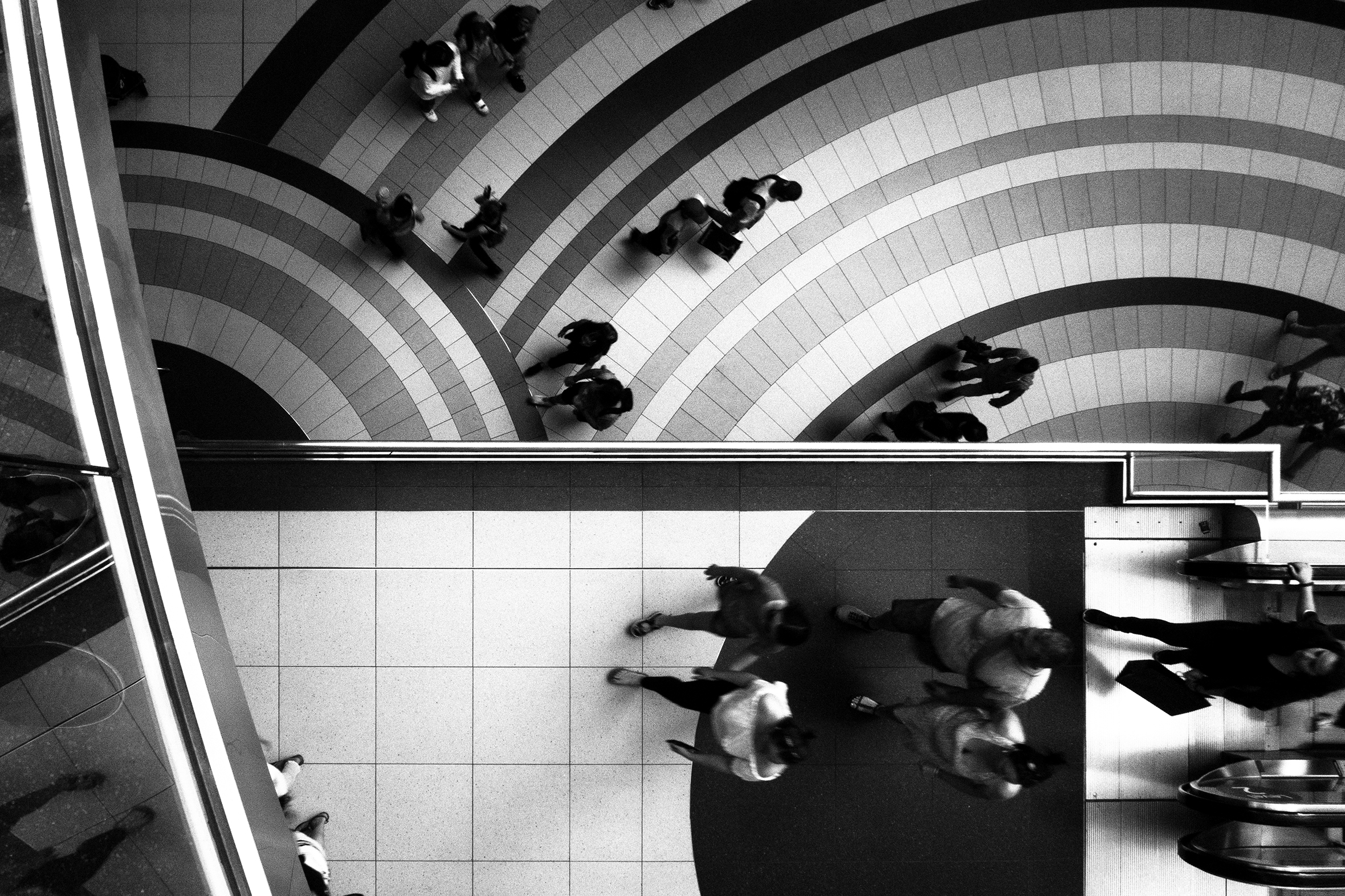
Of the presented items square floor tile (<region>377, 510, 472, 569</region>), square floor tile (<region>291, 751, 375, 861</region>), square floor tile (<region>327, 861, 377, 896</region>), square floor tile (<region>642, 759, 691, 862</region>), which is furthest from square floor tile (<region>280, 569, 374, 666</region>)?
square floor tile (<region>642, 759, 691, 862</region>)

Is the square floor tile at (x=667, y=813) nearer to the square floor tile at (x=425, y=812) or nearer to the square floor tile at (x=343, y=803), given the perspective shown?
the square floor tile at (x=425, y=812)

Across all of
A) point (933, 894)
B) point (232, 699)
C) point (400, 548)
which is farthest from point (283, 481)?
point (933, 894)

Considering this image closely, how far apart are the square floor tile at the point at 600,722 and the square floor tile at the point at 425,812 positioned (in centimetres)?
81

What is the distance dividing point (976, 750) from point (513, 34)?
5.45 metres

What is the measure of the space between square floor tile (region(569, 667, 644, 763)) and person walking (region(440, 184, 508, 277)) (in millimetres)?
2988

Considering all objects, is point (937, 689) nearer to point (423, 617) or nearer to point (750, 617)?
point (750, 617)

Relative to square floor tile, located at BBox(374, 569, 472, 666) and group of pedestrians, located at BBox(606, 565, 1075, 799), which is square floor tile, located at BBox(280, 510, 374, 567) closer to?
square floor tile, located at BBox(374, 569, 472, 666)

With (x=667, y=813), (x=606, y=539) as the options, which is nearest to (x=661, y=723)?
(x=667, y=813)

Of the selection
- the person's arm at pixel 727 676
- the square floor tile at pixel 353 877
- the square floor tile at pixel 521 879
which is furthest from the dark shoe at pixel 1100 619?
the square floor tile at pixel 353 877

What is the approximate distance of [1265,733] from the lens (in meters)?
6.28

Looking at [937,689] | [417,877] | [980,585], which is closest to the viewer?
[980,585]

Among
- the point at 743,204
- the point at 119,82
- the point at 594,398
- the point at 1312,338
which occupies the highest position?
the point at 119,82

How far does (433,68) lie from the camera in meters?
5.82

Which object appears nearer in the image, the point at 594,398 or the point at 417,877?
the point at 594,398
